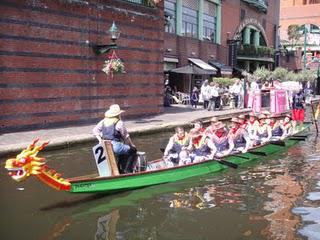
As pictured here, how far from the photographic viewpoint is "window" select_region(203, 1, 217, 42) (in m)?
38.5

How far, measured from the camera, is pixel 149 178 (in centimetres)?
1140

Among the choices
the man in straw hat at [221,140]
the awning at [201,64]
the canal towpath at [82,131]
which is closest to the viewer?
the man in straw hat at [221,140]

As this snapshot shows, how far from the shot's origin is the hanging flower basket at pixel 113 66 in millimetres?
20281

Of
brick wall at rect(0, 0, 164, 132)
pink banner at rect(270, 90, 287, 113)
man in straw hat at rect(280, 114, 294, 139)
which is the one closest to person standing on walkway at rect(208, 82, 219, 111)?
pink banner at rect(270, 90, 287, 113)

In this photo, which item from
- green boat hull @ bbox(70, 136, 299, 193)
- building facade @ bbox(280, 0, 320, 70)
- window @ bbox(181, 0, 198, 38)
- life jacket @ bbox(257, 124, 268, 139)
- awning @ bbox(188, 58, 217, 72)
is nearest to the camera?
green boat hull @ bbox(70, 136, 299, 193)

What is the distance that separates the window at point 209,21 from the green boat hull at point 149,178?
24.7 metres

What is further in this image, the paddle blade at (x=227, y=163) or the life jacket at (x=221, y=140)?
the life jacket at (x=221, y=140)

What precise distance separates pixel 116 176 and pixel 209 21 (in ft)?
98.3

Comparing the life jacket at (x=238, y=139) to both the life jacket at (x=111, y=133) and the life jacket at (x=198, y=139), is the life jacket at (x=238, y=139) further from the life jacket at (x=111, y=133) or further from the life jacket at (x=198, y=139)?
the life jacket at (x=111, y=133)

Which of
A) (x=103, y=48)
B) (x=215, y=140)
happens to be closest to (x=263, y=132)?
(x=215, y=140)

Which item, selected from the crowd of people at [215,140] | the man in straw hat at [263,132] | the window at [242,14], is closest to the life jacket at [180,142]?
the crowd of people at [215,140]

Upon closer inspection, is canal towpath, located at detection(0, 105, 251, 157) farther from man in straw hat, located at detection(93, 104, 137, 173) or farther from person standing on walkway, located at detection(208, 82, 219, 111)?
man in straw hat, located at detection(93, 104, 137, 173)

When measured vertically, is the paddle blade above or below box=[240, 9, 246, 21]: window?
below

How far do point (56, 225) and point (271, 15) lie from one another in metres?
48.3
